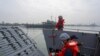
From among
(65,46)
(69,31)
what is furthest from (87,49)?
(65,46)

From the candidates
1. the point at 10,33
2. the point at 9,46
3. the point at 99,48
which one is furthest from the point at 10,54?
the point at 99,48

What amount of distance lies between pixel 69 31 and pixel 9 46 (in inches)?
290

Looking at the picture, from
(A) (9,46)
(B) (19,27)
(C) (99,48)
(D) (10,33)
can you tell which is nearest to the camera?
(A) (9,46)

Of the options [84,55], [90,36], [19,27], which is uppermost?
[19,27]

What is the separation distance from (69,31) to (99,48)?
266 centimetres

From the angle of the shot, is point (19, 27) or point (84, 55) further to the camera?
point (84, 55)

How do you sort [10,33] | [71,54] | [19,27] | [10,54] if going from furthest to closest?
[19,27] → [10,33] → [10,54] → [71,54]

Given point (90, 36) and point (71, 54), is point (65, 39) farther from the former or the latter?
point (90, 36)

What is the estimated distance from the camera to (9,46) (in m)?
10.2

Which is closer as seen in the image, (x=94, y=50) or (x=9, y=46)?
(x=9, y=46)

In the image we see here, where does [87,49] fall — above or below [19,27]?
below

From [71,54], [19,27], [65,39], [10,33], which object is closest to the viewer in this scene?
[71,54]

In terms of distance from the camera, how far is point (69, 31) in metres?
16.8

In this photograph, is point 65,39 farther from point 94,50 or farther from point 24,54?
point 94,50
